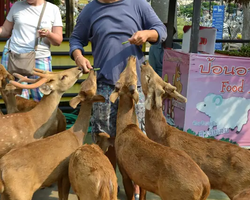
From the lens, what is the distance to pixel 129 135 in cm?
374

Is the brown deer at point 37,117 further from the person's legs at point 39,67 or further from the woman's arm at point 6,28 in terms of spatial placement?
the woman's arm at point 6,28

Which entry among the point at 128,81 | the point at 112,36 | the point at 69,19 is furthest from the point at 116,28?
the point at 69,19

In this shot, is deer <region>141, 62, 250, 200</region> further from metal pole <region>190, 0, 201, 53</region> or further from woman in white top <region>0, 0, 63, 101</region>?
metal pole <region>190, 0, 201, 53</region>

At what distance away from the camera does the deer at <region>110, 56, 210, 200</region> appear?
313cm

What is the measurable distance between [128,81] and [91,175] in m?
1.06

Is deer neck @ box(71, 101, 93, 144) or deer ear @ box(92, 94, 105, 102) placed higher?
deer ear @ box(92, 94, 105, 102)

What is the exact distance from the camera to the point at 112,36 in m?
3.99

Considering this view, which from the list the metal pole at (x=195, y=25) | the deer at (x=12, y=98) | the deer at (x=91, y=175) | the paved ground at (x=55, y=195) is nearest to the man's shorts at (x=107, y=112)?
the deer at (x=12, y=98)

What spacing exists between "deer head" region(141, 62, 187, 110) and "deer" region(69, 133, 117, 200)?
2.83 feet

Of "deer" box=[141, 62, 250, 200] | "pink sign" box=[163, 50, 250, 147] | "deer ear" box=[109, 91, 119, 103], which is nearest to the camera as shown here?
"deer" box=[141, 62, 250, 200]

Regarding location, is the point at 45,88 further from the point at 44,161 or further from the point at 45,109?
the point at 44,161

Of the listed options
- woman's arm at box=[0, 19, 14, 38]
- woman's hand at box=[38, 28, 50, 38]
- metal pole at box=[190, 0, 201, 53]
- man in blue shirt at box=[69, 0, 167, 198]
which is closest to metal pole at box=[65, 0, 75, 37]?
woman's arm at box=[0, 19, 14, 38]

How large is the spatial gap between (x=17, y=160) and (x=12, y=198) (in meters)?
0.32

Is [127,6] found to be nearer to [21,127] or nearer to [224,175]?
[21,127]
